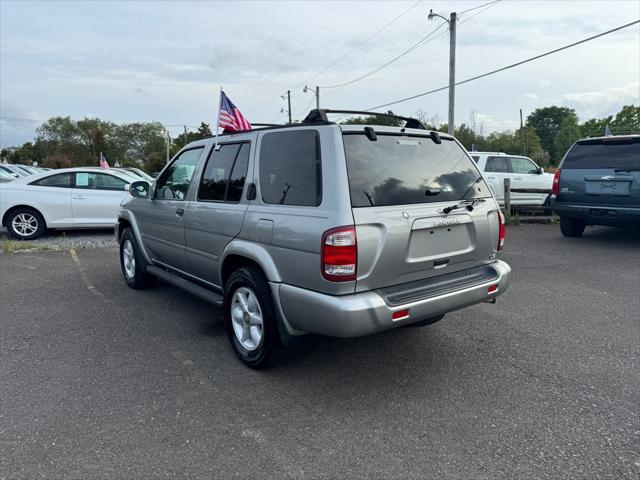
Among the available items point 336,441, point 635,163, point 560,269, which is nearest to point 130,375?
point 336,441

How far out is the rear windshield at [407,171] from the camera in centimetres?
318

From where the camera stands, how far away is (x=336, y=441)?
276 cm

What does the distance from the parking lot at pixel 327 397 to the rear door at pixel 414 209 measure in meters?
0.85

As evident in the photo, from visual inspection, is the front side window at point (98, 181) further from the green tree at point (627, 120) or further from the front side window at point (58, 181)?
the green tree at point (627, 120)

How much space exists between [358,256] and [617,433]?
1.85m

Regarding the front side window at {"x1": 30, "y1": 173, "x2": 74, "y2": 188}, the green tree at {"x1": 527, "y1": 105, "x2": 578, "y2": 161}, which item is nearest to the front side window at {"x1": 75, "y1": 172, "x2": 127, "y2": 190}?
the front side window at {"x1": 30, "y1": 173, "x2": 74, "y2": 188}

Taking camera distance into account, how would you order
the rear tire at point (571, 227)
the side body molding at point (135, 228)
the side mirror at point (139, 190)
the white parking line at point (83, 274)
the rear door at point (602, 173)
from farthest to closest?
the rear tire at point (571, 227), the rear door at point (602, 173), the white parking line at point (83, 274), the side body molding at point (135, 228), the side mirror at point (139, 190)

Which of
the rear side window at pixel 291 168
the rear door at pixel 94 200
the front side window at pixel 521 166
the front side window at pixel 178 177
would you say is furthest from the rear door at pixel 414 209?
the front side window at pixel 521 166

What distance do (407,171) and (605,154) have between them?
6810mm

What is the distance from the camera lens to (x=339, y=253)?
2.94 m

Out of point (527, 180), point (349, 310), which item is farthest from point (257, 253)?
point (527, 180)

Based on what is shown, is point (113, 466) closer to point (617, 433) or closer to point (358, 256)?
point (358, 256)

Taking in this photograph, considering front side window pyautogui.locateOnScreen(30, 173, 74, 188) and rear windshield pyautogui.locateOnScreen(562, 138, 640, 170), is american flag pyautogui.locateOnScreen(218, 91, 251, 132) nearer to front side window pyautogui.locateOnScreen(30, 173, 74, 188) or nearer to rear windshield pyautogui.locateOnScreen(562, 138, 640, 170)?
front side window pyautogui.locateOnScreen(30, 173, 74, 188)

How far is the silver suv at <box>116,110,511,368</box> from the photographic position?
3006 mm
